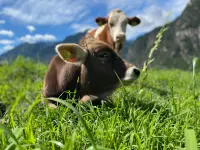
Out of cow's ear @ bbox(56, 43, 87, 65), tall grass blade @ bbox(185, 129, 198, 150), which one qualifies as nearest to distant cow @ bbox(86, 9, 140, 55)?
cow's ear @ bbox(56, 43, 87, 65)

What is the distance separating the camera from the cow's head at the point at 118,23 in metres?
10.9

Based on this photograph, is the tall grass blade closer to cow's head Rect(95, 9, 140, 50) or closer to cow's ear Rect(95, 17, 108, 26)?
cow's head Rect(95, 9, 140, 50)

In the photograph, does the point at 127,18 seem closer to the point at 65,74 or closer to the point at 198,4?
the point at 65,74

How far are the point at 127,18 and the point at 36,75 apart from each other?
431 centimetres

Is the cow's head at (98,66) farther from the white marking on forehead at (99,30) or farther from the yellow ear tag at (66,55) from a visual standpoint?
the white marking on forehead at (99,30)

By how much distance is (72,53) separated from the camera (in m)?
4.73

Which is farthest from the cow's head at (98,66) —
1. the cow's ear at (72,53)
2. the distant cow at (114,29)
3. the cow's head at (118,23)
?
the cow's head at (118,23)

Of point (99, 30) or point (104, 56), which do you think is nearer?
point (104, 56)

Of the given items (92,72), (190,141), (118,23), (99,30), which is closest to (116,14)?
(118,23)

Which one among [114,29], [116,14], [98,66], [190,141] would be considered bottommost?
[190,141]

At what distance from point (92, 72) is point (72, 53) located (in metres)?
0.44

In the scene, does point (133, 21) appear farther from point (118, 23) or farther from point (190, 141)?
point (190, 141)

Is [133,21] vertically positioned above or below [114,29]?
above

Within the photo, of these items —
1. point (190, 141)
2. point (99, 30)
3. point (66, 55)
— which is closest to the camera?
point (190, 141)
